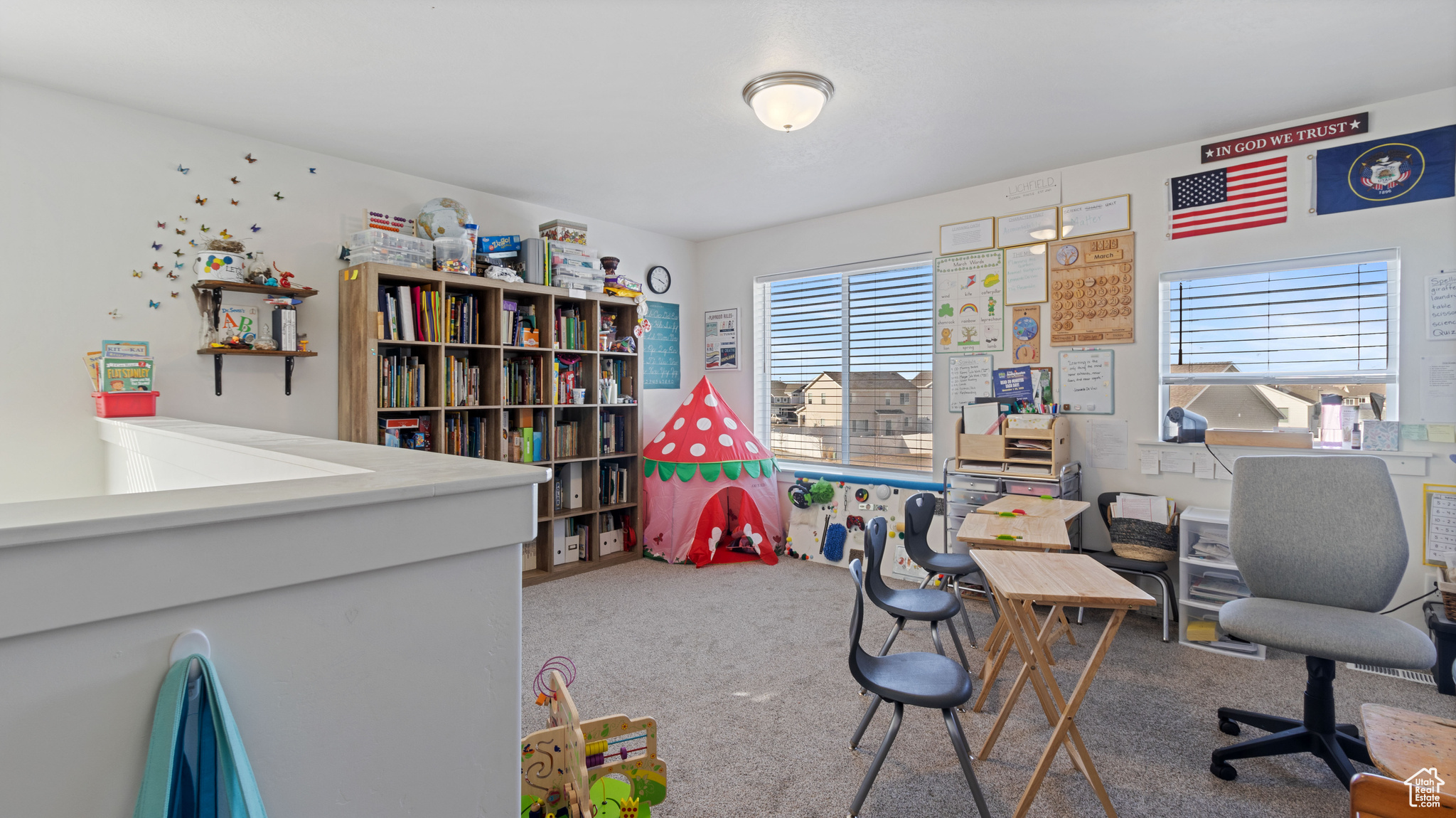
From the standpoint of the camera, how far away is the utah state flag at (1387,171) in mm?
2887

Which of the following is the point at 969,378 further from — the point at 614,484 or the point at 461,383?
the point at 461,383

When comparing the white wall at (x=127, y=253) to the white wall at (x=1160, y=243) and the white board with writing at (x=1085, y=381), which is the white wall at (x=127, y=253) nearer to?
the white wall at (x=1160, y=243)

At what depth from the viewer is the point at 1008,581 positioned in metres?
1.95

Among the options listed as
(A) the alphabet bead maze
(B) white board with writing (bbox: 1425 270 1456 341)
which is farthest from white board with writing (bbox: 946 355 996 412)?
(A) the alphabet bead maze

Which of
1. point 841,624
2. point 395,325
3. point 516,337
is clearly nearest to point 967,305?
point 841,624

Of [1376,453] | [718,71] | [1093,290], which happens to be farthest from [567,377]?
[1376,453]

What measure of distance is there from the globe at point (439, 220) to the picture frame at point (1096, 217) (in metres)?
3.49

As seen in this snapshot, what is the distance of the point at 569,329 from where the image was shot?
14.9 ft

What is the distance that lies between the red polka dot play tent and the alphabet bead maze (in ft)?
9.21

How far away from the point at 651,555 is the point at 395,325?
7.55 ft

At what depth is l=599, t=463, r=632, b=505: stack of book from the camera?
4.81 metres

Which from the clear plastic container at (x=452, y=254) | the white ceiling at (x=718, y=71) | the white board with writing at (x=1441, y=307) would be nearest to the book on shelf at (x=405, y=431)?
the clear plastic container at (x=452, y=254)

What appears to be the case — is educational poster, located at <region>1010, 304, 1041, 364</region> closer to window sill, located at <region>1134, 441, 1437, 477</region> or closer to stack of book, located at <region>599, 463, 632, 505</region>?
window sill, located at <region>1134, 441, 1437, 477</region>

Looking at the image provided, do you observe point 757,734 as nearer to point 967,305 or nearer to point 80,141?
point 967,305
